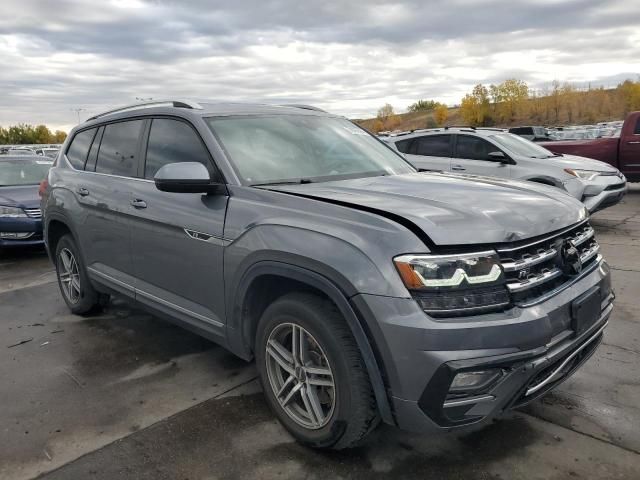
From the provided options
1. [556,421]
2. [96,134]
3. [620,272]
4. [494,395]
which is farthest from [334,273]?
[620,272]

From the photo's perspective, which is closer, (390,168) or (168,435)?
(168,435)

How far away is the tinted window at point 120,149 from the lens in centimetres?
407

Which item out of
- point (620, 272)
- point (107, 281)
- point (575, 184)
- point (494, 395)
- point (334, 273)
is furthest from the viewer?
point (575, 184)

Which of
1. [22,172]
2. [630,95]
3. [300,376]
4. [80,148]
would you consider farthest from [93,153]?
[630,95]

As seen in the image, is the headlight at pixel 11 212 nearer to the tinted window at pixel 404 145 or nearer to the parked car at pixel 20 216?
the parked car at pixel 20 216

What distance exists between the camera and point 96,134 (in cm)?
474

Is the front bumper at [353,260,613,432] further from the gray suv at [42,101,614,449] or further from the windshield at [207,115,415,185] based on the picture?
the windshield at [207,115,415,185]

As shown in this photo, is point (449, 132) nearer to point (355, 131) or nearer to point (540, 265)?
point (355, 131)

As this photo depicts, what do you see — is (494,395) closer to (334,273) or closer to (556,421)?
(334,273)

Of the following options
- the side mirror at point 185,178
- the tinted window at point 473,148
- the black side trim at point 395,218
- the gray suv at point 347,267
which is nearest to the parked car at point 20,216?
the gray suv at point 347,267

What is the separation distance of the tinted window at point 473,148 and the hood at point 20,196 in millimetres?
6886

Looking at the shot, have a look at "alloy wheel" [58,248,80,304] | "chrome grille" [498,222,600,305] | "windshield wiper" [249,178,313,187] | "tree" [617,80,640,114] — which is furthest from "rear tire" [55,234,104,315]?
"tree" [617,80,640,114]

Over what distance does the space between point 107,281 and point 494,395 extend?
325 centimetres

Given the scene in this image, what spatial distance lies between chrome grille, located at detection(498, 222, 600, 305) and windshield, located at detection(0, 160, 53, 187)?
8.94m
